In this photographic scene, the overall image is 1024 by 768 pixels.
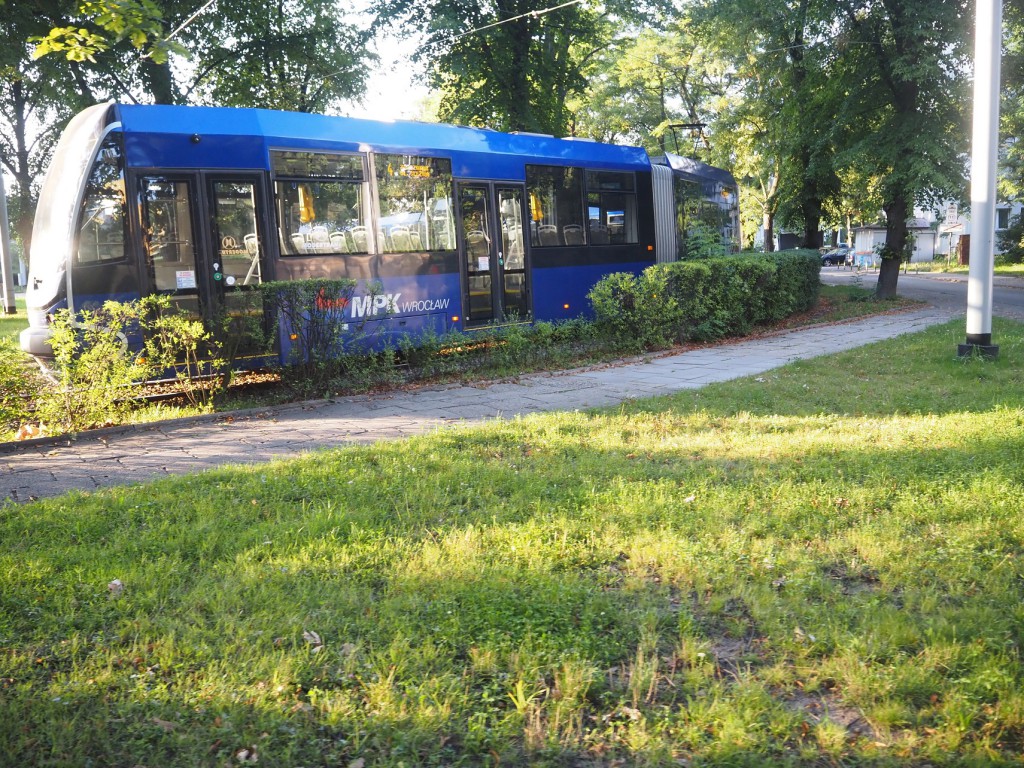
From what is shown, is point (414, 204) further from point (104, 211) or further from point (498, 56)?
point (498, 56)

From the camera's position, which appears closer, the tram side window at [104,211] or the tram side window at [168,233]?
the tram side window at [104,211]

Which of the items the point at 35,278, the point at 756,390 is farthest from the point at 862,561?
the point at 35,278

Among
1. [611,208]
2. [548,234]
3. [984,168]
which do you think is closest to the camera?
[984,168]

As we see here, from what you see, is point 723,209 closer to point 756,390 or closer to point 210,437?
point 756,390

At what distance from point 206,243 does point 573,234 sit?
A: 7.43 metres

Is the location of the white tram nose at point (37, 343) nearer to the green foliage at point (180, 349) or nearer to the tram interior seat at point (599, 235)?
the green foliage at point (180, 349)

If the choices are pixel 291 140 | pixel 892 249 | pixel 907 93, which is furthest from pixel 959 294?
pixel 291 140

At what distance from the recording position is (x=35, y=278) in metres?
10.4

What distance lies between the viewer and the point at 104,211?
32.7 ft

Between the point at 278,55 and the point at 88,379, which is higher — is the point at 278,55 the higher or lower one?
the higher one

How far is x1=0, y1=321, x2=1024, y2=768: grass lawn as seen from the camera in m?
2.97

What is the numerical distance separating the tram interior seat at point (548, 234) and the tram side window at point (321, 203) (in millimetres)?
3981

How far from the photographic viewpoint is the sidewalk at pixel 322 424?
6812 mm

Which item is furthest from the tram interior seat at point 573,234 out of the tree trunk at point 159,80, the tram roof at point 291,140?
the tree trunk at point 159,80
